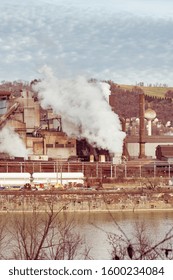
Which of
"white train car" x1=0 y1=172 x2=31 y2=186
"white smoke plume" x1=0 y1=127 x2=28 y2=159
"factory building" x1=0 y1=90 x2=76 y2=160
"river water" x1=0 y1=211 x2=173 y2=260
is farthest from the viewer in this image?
"factory building" x1=0 y1=90 x2=76 y2=160

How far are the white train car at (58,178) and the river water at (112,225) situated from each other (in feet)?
8.51

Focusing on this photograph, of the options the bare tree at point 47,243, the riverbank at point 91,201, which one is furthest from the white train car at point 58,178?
the bare tree at point 47,243

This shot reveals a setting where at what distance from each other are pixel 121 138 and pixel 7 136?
7.15 feet

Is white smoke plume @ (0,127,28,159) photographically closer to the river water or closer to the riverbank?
the riverbank

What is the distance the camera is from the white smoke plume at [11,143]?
1341cm

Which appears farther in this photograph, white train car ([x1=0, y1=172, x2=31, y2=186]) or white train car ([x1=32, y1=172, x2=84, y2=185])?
white train car ([x1=32, y1=172, x2=84, y2=185])

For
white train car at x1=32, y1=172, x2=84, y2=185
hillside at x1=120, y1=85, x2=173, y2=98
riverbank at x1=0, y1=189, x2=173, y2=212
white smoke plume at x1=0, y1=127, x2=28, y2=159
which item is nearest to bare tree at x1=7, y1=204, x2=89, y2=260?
riverbank at x1=0, y1=189, x2=173, y2=212

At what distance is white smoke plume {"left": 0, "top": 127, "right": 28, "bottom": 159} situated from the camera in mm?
13406

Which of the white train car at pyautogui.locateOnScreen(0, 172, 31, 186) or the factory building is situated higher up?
the factory building

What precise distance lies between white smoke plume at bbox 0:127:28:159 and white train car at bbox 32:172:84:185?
4.80 feet

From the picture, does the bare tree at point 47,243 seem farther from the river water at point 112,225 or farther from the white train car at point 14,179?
the white train car at point 14,179

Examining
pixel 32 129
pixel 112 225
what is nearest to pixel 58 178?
pixel 32 129
